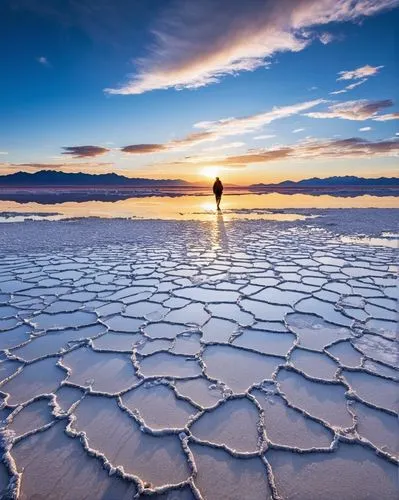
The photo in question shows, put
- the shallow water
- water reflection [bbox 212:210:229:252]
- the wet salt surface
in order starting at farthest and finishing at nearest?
the shallow water
water reflection [bbox 212:210:229:252]
the wet salt surface

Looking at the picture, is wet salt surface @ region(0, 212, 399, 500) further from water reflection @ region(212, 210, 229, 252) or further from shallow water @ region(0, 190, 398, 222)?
shallow water @ region(0, 190, 398, 222)

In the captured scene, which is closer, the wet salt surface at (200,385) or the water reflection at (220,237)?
the wet salt surface at (200,385)

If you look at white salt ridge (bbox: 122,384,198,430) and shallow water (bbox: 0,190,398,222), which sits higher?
white salt ridge (bbox: 122,384,198,430)

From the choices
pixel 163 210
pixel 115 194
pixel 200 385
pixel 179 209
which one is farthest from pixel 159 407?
pixel 115 194

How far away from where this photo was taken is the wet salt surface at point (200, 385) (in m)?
1.46

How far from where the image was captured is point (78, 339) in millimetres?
2730

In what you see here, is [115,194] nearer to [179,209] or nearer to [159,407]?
[179,209]

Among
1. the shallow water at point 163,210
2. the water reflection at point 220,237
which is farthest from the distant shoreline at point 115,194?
the water reflection at point 220,237

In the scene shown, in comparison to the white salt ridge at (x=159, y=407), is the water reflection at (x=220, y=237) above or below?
below

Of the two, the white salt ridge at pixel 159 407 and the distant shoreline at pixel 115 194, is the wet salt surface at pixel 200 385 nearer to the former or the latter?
the white salt ridge at pixel 159 407

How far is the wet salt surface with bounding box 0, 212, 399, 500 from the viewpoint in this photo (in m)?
1.46

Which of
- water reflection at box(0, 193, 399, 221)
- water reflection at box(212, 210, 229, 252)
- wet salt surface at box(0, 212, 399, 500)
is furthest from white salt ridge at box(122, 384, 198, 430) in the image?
water reflection at box(0, 193, 399, 221)

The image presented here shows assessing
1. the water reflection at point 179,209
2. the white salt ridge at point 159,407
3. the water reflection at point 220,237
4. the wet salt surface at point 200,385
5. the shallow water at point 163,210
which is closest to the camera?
the wet salt surface at point 200,385

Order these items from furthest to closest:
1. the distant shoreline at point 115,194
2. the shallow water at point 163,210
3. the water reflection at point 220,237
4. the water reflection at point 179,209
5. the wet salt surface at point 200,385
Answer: the distant shoreline at point 115,194 < the water reflection at point 179,209 < the shallow water at point 163,210 < the water reflection at point 220,237 < the wet salt surface at point 200,385
